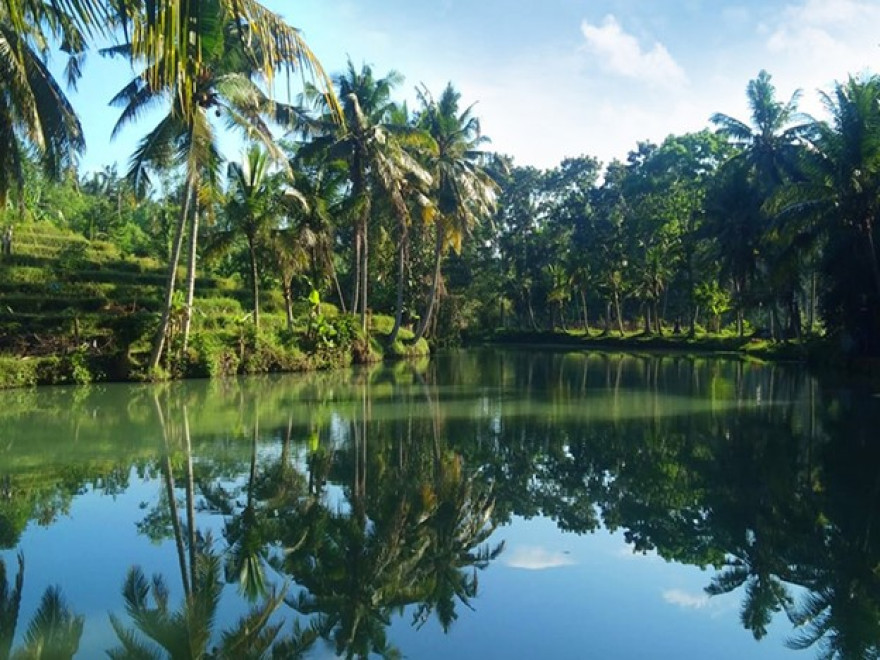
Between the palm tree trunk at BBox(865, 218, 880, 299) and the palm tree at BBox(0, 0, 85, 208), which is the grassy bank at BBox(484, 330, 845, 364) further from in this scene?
the palm tree at BBox(0, 0, 85, 208)

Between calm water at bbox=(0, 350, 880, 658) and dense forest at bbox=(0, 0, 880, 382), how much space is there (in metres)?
3.24

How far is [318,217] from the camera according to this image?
27016 millimetres

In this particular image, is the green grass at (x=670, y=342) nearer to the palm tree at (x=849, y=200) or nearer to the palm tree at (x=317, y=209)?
the palm tree at (x=849, y=200)

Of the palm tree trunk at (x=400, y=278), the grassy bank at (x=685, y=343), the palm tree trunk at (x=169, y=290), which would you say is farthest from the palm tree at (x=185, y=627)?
the grassy bank at (x=685, y=343)

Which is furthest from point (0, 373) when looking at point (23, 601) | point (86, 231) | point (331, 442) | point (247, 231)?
point (86, 231)

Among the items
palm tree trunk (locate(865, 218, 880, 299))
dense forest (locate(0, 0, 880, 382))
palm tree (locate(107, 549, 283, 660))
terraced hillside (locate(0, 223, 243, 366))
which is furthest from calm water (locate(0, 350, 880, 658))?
palm tree trunk (locate(865, 218, 880, 299))

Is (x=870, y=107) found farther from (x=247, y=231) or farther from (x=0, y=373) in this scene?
(x=0, y=373)

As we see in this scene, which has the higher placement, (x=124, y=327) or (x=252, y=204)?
(x=252, y=204)

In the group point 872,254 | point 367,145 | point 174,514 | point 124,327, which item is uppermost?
point 367,145

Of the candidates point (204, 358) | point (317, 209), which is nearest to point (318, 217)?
point (317, 209)

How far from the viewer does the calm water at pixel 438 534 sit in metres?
4.42

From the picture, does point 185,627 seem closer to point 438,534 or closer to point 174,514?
point 438,534

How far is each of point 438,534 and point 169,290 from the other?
14.3 m

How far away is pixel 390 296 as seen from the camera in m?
39.6
